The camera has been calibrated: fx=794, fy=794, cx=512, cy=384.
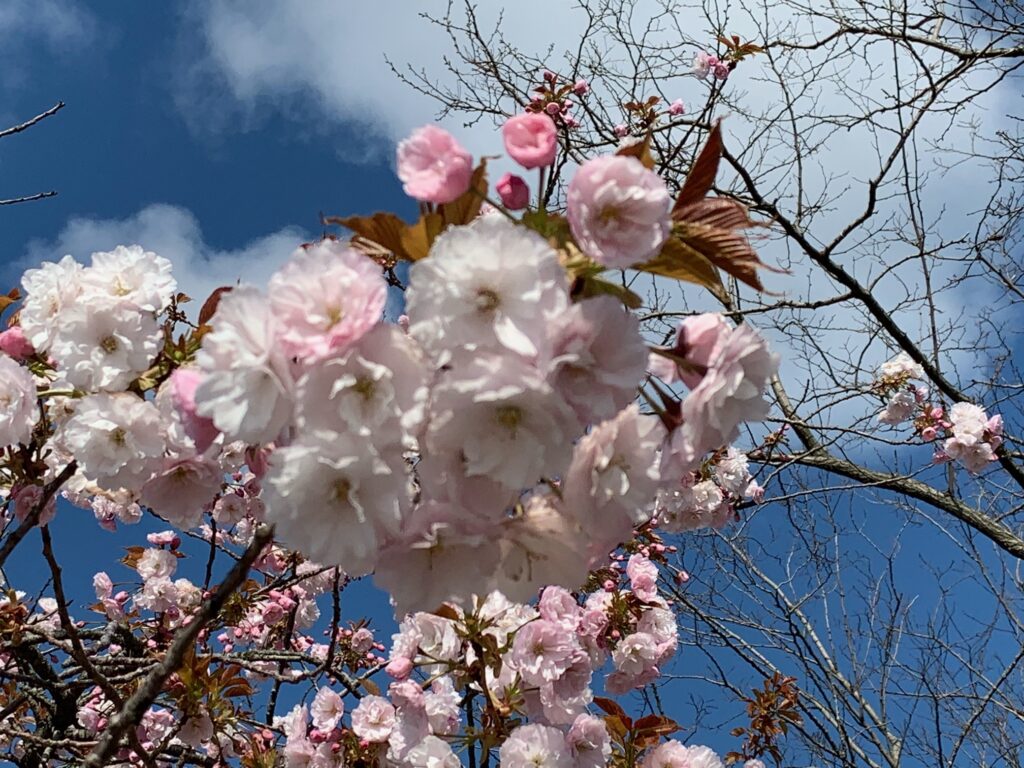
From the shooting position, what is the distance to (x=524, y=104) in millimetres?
4785

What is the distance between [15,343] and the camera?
130cm

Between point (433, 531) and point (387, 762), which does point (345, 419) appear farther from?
point (387, 762)

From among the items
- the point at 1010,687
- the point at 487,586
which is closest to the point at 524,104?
the point at 487,586

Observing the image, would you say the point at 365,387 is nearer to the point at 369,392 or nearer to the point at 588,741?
the point at 369,392

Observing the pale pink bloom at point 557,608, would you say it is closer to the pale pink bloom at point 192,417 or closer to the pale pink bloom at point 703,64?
the pale pink bloom at point 192,417

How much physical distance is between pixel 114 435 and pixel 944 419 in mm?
4310

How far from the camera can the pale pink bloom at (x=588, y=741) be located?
1.85 meters

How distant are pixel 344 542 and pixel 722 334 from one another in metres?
0.44

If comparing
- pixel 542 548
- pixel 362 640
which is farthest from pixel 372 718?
pixel 362 640

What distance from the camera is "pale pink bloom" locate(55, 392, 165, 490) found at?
3.64ft

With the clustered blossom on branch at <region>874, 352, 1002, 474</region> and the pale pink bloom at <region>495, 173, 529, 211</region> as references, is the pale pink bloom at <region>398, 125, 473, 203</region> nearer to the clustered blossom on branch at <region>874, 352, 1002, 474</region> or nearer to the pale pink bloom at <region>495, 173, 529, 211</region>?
the pale pink bloom at <region>495, 173, 529, 211</region>

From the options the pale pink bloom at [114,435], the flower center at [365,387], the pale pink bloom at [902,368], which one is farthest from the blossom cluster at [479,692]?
the pale pink bloom at [902,368]

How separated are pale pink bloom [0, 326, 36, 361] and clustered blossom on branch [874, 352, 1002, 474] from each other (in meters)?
3.96

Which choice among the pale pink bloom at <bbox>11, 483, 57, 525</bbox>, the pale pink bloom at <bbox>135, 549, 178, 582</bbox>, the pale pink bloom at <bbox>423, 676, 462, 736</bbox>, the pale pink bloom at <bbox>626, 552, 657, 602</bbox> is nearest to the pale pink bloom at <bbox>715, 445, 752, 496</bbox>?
the pale pink bloom at <bbox>626, 552, 657, 602</bbox>
